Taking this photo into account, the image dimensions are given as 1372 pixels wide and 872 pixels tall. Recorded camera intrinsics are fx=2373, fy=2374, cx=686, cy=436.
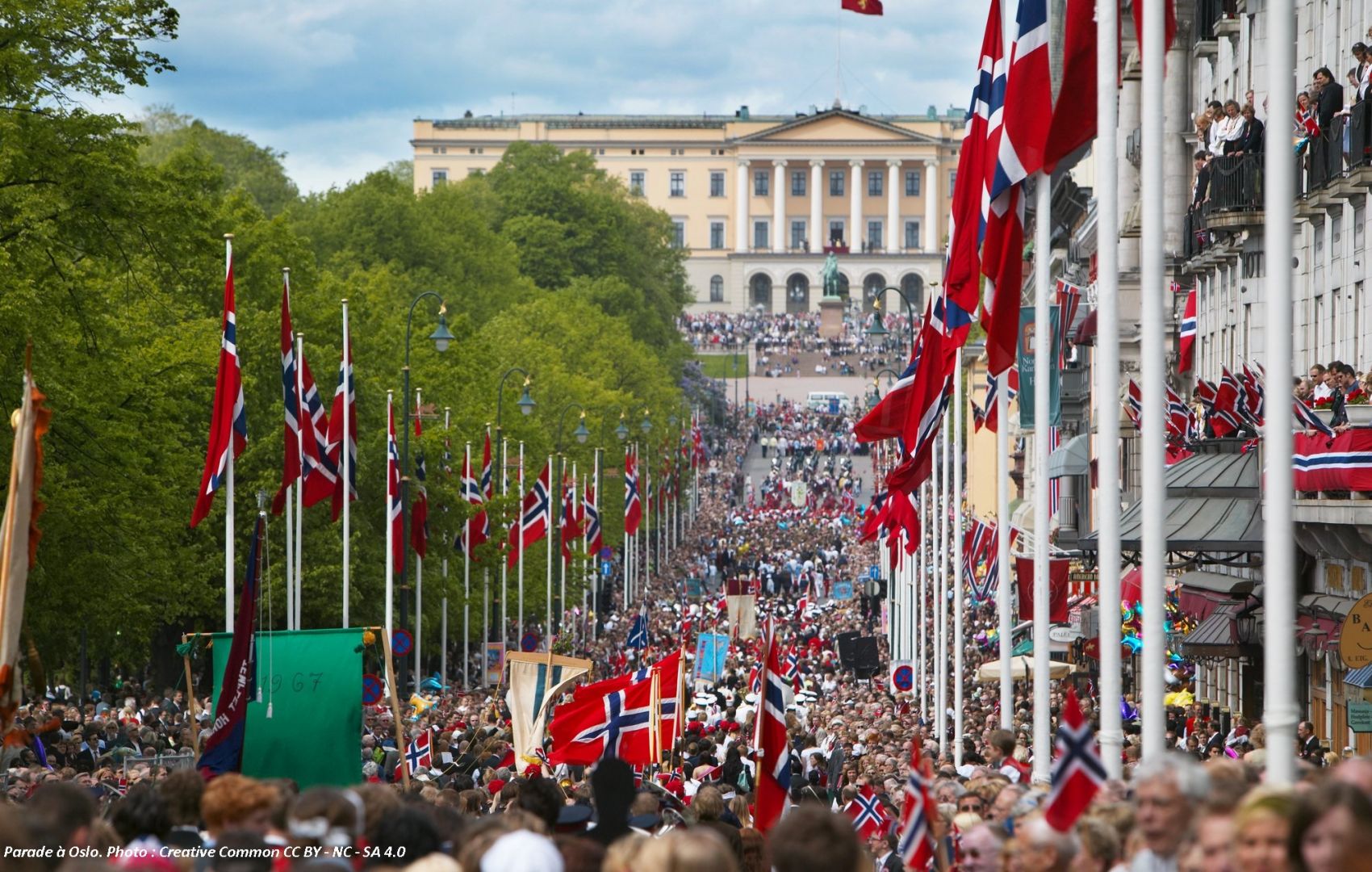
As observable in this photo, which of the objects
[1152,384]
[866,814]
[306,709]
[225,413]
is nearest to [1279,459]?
[1152,384]

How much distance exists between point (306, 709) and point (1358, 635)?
9033 mm

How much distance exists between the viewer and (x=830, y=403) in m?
131

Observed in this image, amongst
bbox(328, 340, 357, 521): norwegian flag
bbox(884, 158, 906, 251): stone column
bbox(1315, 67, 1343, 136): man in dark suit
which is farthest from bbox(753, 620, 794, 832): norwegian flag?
bbox(884, 158, 906, 251): stone column

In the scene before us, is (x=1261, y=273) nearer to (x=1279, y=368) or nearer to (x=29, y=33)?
(x=29, y=33)

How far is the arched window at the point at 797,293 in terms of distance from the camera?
19688cm

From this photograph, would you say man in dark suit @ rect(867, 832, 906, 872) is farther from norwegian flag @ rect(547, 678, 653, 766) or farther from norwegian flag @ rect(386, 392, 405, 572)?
norwegian flag @ rect(386, 392, 405, 572)

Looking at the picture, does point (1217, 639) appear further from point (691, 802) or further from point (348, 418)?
point (691, 802)

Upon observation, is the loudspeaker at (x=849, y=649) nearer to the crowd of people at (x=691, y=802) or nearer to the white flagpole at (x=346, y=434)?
the crowd of people at (x=691, y=802)

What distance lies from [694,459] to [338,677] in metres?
86.6

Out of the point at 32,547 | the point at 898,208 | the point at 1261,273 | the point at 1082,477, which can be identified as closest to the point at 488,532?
the point at 1082,477

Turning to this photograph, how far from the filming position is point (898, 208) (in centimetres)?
19762

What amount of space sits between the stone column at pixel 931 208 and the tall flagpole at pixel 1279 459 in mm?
185953

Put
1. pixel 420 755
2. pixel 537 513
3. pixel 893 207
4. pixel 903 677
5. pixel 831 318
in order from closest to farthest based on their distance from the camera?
pixel 420 755
pixel 903 677
pixel 537 513
pixel 831 318
pixel 893 207

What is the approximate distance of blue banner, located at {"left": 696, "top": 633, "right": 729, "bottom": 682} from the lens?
150ft
